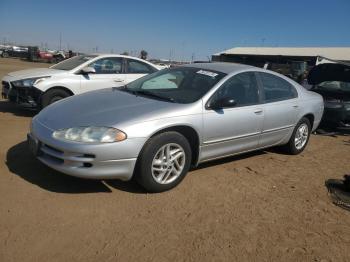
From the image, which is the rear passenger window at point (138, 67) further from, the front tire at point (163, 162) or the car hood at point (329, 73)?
the front tire at point (163, 162)

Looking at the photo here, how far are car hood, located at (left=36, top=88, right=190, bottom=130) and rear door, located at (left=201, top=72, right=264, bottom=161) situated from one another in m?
0.46

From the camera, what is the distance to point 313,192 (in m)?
4.70

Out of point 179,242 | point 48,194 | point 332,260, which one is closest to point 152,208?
point 179,242

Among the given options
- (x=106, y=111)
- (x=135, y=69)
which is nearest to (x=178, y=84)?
(x=106, y=111)

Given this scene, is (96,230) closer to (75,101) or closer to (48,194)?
(48,194)

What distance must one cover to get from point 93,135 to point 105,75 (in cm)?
480

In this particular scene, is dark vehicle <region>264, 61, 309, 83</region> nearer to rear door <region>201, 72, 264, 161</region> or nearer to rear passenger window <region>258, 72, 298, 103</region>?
rear passenger window <region>258, 72, 298, 103</region>

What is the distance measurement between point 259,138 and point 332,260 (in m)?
2.40

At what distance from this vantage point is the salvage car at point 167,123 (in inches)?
151

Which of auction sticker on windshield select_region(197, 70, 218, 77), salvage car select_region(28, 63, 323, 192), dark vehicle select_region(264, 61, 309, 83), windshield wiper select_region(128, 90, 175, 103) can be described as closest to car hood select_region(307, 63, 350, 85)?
dark vehicle select_region(264, 61, 309, 83)

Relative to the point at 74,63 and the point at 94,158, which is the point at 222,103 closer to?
the point at 94,158

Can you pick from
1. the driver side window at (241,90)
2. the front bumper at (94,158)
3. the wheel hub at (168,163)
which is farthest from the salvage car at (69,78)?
the wheel hub at (168,163)

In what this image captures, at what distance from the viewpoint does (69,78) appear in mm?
7930

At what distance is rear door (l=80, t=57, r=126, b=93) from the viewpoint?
818cm
